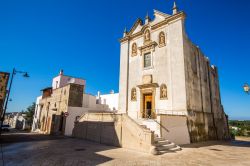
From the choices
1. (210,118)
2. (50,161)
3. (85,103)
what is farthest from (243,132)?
(50,161)

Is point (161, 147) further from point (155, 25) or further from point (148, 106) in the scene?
point (155, 25)

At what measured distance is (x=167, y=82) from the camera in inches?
639

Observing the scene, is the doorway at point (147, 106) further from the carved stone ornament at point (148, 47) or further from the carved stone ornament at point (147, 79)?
the carved stone ornament at point (148, 47)

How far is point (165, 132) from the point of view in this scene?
12.0 metres

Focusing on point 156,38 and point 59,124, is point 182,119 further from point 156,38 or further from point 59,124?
→ point 59,124

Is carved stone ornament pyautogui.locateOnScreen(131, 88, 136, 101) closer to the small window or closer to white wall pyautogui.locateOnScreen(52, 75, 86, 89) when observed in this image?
the small window

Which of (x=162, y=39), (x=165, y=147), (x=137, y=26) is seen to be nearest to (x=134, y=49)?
(x=137, y=26)

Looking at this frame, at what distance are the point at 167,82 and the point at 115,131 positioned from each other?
7311 mm

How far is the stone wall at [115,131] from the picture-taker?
10.4 metres

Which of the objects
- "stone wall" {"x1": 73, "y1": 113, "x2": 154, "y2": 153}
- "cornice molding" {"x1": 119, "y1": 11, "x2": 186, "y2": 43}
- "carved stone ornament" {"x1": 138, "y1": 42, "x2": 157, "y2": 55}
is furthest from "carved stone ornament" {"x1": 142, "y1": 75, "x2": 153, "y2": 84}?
"stone wall" {"x1": 73, "y1": 113, "x2": 154, "y2": 153}

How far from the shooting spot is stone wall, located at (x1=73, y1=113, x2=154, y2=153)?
34.0ft

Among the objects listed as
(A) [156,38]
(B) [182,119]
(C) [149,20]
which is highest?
(C) [149,20]

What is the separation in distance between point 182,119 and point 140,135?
4.94m

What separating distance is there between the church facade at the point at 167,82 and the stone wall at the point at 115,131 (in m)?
2.02
